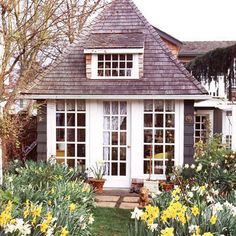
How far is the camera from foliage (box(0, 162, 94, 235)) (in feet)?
12.6

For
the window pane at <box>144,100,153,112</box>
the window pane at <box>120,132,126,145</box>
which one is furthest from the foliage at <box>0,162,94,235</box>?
the window pane at <box>144,100,153,112</box>

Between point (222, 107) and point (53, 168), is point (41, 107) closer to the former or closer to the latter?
point (53, 168)

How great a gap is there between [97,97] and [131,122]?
3.71 feet

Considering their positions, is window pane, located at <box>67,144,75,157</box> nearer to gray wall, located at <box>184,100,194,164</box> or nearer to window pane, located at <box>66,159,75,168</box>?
window pane, located at <box>66,159,75,168</box>

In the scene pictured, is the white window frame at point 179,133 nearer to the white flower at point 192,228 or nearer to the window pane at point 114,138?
the window pane at point 114,138

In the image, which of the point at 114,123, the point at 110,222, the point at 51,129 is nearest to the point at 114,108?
the point at 114,123

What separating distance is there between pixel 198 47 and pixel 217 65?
14153 millimetres

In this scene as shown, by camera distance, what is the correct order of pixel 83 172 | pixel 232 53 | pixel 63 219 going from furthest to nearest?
pixel 232 53 → pixel 83 172 → pixel 63 219

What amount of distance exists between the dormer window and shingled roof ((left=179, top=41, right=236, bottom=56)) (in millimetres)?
15227

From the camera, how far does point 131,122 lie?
32.6 feet

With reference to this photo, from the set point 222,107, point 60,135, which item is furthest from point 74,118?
point 222,107

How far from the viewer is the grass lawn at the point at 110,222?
20.7ft

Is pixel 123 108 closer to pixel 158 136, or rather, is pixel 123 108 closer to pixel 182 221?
pixel 158 136

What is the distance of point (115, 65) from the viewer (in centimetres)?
1016
